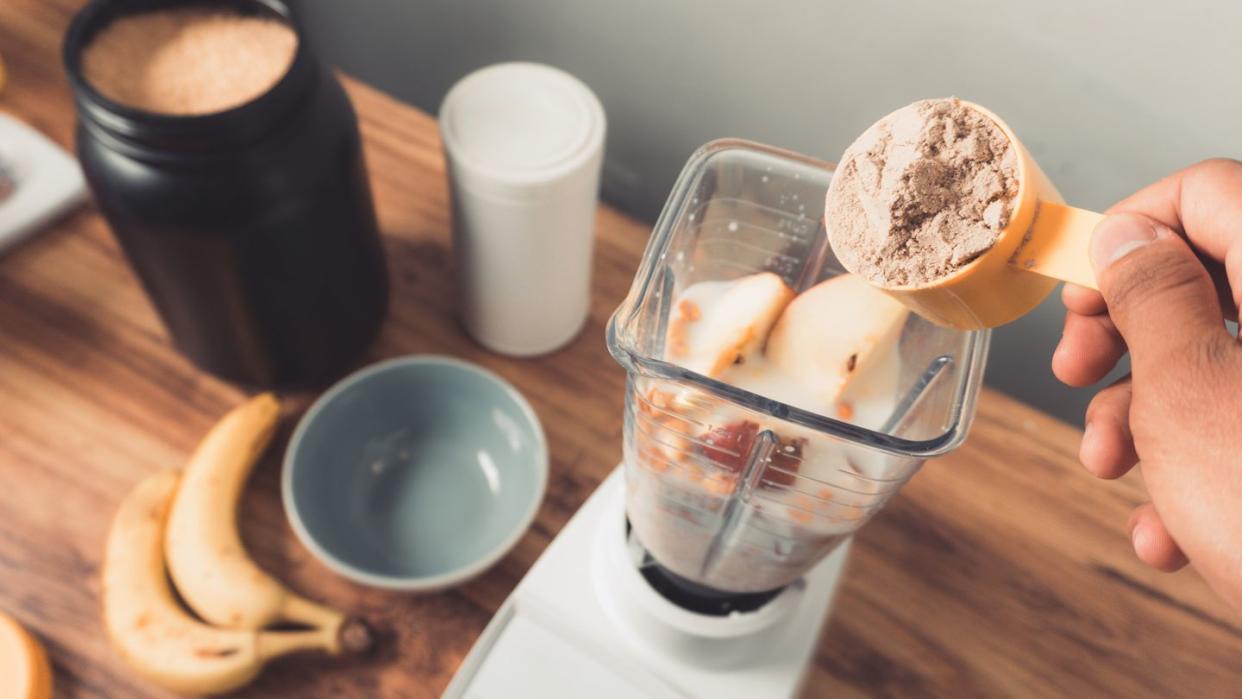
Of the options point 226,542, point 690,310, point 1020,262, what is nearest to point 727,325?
point 690,310

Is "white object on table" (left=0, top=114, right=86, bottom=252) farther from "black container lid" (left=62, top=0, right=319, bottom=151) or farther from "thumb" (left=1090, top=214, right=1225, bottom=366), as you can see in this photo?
"thumb" (left=1090, top=214, right=1225, bottom=366)

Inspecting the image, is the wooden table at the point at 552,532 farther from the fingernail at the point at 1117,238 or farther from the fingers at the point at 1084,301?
the fingernail at the point at 1117,238

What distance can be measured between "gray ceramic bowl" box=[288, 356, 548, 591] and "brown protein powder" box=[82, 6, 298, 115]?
0.22 metres

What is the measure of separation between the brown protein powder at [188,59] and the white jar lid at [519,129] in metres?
0.12

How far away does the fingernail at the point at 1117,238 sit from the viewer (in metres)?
0.34

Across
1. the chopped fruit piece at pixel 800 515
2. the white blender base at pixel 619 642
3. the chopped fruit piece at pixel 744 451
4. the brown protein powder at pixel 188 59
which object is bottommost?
the white blender base at pixel 619 642

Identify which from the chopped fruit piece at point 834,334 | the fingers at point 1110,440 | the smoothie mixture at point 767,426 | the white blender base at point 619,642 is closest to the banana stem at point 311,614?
the white blender base at point 619,642

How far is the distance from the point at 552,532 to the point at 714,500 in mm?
248

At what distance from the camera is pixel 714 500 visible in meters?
0.43

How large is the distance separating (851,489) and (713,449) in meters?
0.06

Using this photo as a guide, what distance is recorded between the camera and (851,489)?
15.6 inches

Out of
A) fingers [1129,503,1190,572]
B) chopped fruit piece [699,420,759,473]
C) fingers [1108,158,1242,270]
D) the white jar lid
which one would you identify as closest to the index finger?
fingers [1108,158,1242,270]

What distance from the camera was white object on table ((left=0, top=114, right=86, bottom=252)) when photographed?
0.76 m

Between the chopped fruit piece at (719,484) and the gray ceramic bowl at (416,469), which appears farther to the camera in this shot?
the gray ceramic bowl at (416,469)
